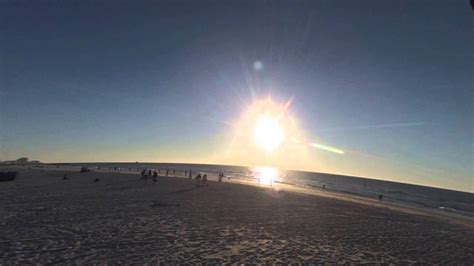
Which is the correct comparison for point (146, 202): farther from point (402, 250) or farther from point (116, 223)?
point (402, 250)

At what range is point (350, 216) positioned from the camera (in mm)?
22859

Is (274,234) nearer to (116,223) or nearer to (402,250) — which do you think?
(402,250)

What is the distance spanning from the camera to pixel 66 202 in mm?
22516

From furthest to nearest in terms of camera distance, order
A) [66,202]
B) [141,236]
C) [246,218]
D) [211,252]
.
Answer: [66,202]
[246,218]
[141,236]
[211,252]

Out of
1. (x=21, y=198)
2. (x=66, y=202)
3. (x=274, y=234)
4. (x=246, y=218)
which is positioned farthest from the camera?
(x=21, y=198)

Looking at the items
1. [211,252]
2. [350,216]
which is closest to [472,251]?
[350,216]

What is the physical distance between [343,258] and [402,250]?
13.8 feet

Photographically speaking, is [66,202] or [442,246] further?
[66,202]

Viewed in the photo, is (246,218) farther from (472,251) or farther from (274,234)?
(472,251)

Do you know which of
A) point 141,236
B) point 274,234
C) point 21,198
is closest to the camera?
point 141,236

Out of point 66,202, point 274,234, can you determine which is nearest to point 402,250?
point 274,234

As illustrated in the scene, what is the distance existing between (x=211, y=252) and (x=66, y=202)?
1643 cm

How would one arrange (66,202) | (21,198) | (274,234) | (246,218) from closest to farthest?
(274,234), (246,218), (66,202), (21,198)

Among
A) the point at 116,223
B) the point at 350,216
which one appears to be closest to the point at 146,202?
the point at 116,223
